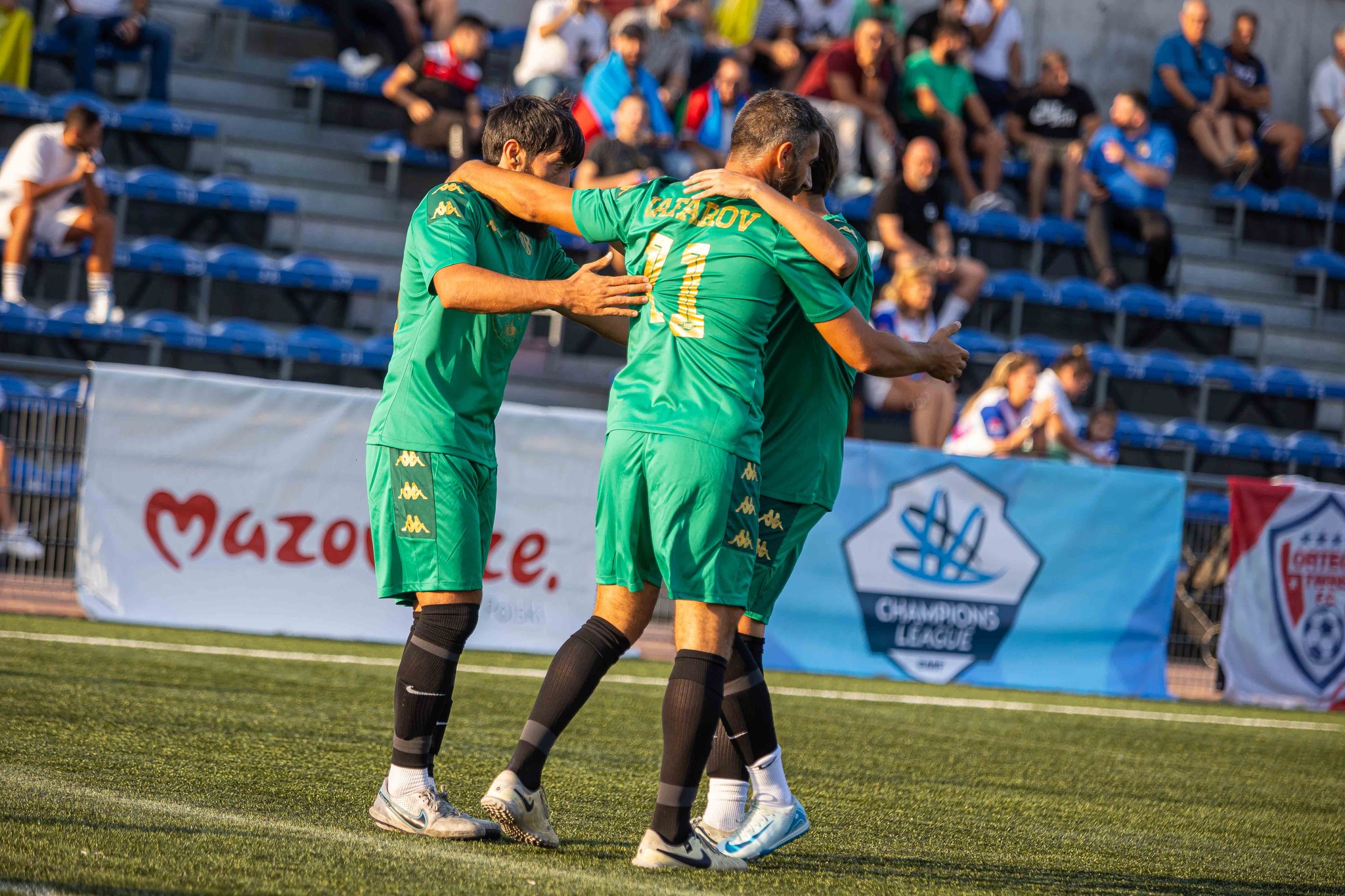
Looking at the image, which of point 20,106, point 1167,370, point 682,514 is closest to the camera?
point 682,514

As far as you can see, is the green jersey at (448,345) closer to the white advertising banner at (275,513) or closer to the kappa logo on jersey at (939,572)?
the white advertising banner at (275,513)

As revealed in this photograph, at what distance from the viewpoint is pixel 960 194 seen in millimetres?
14836

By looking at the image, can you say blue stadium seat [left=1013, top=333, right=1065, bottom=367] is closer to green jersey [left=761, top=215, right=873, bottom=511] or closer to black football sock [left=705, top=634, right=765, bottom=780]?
green jersey [left=761, top=215, right=873, bottom=511]

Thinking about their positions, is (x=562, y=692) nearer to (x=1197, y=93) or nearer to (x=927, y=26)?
(x=927, y=26)

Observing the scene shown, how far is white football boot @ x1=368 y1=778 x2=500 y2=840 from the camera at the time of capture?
359cm

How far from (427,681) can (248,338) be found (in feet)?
25.0

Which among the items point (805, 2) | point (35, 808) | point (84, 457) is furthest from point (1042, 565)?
point (805, 2)

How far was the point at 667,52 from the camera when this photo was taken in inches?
507

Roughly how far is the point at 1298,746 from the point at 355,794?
5128 mm

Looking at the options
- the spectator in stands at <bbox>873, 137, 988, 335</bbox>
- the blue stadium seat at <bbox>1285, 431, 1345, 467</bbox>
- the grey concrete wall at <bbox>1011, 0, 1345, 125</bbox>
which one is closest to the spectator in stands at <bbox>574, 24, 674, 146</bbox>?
the spectator in stands at <bbox>873, 137, 988, 335</bbox>

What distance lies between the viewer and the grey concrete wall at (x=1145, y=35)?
17.6 metres

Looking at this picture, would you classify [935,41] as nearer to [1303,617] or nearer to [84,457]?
[1303,617]

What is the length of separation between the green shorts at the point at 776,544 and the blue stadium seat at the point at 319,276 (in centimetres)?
837

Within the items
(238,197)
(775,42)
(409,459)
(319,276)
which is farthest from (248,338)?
(409,459)
